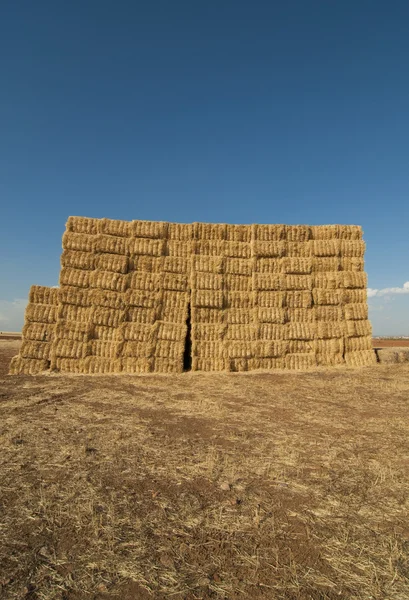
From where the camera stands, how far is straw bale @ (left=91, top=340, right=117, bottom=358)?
14617mm

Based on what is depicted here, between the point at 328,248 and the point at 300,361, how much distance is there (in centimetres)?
479

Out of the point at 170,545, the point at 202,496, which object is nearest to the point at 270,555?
the point at 170,545

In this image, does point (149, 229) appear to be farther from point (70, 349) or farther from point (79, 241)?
point (70, 349)

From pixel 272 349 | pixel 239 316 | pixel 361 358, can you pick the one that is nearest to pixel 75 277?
pixel 239 316

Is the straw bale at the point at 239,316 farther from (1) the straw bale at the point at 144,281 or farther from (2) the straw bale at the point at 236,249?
(1) the straw bale at the point at 144,281

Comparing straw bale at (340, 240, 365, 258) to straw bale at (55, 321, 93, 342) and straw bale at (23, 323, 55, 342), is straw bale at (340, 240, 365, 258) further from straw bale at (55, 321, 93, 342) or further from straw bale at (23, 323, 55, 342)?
straw bale at (23, 323, 55, 342)

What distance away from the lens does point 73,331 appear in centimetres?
1454

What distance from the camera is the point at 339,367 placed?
15.6 metres

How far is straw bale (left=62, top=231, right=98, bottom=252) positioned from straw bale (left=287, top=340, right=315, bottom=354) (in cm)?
855

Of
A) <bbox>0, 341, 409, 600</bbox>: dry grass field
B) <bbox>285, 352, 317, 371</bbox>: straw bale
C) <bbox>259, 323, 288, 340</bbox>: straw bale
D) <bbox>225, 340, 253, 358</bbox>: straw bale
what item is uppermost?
<bbox>259, 323, 288, 340</bbox>: straw bale

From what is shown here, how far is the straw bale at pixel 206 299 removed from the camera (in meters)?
15.4

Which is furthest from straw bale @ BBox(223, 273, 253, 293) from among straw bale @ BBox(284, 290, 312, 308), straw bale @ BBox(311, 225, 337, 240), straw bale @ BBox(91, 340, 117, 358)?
straw bale @ BBox(91, 340, 117, 358)

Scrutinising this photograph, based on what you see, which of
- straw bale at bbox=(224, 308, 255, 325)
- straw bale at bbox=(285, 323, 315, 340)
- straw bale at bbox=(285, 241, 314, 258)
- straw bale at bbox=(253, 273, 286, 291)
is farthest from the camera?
straw bale at bbox=(285, 241, 314, 258)

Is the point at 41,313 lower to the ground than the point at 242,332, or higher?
higher
